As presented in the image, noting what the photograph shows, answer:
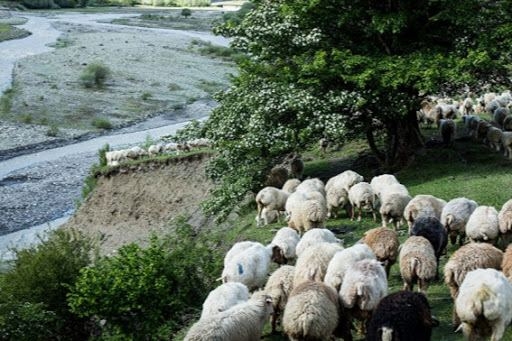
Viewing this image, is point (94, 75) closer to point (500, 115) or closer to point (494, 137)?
point (500, 115)

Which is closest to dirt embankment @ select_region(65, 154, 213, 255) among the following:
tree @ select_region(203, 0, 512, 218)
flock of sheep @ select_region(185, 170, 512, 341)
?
tree @ select_region(203, 0, 512, 218)

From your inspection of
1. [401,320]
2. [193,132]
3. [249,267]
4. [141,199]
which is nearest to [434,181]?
[193,132]

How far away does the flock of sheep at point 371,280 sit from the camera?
985 centimetres

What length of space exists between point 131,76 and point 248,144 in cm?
4037

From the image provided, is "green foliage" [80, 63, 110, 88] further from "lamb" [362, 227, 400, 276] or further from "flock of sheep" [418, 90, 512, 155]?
"lamb" [362, 227, 400, 276]

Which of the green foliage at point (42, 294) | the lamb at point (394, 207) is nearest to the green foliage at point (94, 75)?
the green foliage at point (42, 294)

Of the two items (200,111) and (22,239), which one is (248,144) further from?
(200,111)

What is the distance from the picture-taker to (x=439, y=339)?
1072 centimetres

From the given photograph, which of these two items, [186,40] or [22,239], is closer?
[22,239]

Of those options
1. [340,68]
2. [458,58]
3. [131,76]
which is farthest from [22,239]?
[131,76]

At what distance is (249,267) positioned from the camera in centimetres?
1312

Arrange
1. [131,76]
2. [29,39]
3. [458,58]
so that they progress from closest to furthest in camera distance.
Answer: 1. [458,58]
2. [131,76]
3. [29,39]

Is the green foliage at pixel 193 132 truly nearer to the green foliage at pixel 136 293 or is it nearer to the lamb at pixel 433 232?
the green foliage at pixel 136 293

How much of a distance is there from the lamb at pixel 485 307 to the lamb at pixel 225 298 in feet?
11.5
